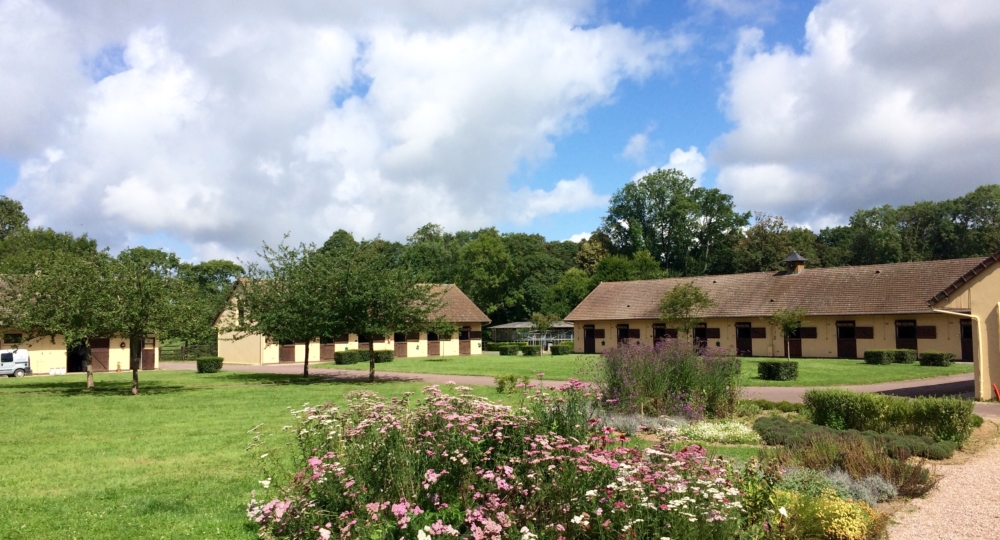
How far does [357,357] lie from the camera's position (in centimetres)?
3953

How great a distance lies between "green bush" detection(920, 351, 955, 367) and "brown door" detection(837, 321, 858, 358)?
727cm

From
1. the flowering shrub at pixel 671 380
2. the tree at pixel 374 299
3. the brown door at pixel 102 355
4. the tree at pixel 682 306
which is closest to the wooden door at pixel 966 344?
the tree at pixel 682 306

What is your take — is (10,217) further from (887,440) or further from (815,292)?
(887,440)

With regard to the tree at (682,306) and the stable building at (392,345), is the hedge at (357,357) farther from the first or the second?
the tree at (682,306)

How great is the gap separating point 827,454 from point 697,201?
68244 millimetres

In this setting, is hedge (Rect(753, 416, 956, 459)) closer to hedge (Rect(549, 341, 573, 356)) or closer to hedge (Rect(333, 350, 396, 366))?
hedge (Rect(333, 350, 396, 366))

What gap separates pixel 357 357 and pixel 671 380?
28861mm

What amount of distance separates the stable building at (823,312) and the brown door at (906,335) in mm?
47

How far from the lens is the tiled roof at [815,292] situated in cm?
3653

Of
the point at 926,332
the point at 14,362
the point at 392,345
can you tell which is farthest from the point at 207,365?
the point at 926,332

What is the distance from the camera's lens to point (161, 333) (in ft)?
73.2

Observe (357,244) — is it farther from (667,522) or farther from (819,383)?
(667,522)

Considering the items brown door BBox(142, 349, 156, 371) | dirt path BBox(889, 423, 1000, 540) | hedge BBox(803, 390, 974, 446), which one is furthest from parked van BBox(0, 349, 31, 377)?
dirt path BBox(889, 423, 1000, 540)

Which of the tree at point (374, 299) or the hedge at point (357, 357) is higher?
the tree at point (374, 299)
